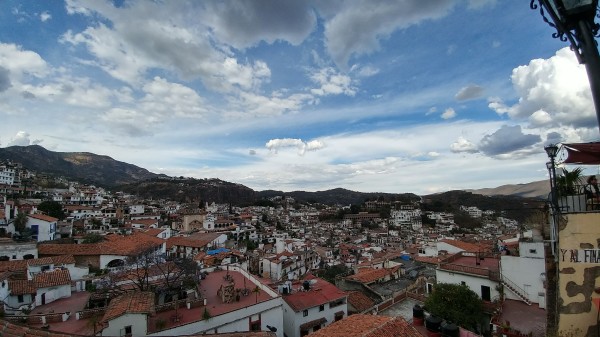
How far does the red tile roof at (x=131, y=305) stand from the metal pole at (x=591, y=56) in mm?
14675

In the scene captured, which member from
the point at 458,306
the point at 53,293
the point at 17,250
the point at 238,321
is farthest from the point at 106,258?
the point at 458,306

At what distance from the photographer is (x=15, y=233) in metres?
33.9

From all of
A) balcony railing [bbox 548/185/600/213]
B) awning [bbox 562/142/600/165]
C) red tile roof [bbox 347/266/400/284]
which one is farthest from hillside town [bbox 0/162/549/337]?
awning [bbox 562/142/600/165]

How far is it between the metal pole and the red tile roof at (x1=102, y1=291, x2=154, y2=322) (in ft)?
48.1

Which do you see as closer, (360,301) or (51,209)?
(360,301)

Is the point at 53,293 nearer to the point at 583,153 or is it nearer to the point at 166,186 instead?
the point at 583,153

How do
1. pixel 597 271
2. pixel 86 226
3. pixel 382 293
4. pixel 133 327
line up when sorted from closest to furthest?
1. pixel 597 271
2. pixel 133 327
3. pixel 382 293
4. pixel 86 226

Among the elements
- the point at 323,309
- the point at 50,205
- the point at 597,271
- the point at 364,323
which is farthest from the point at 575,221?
the point at 50,205

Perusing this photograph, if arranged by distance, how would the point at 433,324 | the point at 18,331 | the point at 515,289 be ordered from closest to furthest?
the point at 18,331 < the point at 433,324 < the point at 515,289

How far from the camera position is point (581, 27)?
2041 mm

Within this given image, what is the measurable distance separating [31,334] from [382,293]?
2486 cm

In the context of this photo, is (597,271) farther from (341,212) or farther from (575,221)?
(341,212)

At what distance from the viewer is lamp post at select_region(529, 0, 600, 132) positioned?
1.88 meters

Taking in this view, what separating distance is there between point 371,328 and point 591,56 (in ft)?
34.2
